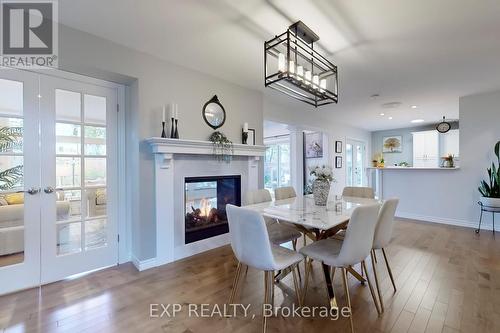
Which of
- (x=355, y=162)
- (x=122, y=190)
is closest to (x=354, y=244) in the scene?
(x=122, y=190)

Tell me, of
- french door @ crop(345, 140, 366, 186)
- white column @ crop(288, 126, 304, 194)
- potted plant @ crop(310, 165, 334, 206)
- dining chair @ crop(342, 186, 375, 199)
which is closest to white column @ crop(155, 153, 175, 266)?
potted plant @ crop(310, 165, 334, 206)

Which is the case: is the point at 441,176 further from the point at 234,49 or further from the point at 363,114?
the point at 234,49

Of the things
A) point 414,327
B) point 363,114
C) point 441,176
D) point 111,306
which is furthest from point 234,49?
point 441,176

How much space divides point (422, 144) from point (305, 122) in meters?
4.24

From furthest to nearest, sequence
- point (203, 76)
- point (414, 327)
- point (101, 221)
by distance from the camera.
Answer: point (203, 76), point (101, 221), point (414, 327)

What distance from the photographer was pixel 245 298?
6.77 feet

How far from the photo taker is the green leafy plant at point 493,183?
3796mm

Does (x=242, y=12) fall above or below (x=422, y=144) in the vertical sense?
above

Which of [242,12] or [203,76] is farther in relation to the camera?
[203,76]

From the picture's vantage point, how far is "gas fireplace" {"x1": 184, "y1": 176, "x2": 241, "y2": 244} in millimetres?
3096

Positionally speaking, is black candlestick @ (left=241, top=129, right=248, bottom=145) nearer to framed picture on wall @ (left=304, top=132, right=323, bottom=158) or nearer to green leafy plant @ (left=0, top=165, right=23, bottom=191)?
green leafy plant @ (left=0, top=165, right=23, bottom=191)

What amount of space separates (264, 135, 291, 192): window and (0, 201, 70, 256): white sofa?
5.99 m

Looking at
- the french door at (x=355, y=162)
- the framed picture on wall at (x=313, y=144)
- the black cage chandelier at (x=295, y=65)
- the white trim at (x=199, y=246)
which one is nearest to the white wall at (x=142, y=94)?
the white trim at (x=199, y=246)

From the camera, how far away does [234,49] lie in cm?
254
